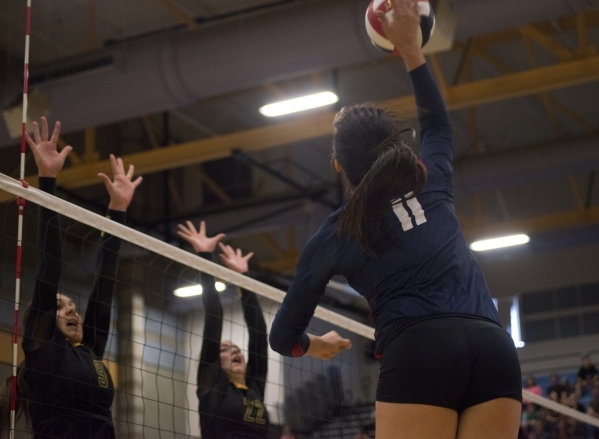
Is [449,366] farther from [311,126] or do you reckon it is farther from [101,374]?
[311,126]

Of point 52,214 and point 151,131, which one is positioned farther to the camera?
point 151,131

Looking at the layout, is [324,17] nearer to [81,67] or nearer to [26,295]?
[81,67]

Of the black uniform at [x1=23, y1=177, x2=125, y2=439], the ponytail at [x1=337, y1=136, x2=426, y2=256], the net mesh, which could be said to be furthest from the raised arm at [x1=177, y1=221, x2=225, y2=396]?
the net mesh

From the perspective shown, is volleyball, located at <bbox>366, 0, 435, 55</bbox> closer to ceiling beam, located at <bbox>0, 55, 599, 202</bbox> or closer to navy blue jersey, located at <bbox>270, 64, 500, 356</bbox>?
navy blue jersey, located at <bbox>270, 64, 500, 356</bbox>

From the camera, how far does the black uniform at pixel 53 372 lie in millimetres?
3807

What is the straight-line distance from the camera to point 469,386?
207cm

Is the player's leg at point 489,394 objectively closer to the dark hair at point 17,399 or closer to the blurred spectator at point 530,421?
the dark hair at point 17,399

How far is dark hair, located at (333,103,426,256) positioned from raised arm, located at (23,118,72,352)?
1.87 metres

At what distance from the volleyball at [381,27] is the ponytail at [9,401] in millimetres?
1960

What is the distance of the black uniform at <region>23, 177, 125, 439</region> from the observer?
12.5 ft

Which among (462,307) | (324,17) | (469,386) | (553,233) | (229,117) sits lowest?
(469,386)

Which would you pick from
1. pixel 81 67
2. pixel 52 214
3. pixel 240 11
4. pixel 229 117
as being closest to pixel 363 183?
pixel 52 214

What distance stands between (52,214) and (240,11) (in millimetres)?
7260

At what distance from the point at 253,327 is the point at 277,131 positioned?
6.24m
